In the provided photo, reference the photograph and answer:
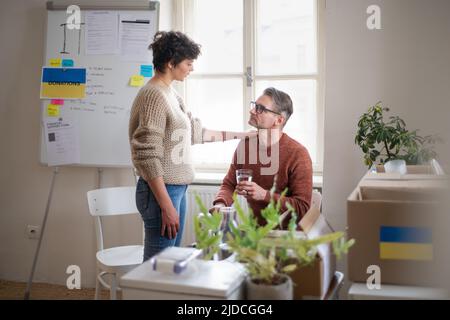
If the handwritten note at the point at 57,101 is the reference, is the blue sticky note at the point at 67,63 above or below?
above

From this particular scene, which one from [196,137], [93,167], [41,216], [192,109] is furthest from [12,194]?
[196,137]

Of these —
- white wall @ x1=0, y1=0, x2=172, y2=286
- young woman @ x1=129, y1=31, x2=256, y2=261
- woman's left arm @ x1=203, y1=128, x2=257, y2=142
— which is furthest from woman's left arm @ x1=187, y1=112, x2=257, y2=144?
white wall @ x1=0, y1=0, x2=172, y2=286

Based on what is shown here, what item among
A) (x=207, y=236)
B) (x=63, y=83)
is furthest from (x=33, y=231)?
(x=207, y=236)

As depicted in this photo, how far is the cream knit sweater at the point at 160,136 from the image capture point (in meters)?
2.12

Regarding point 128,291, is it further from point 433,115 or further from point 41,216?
point 41,216

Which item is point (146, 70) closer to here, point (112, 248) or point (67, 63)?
point (67, 63)

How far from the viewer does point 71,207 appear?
3479mm

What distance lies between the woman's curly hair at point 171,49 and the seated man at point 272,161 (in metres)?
0.39

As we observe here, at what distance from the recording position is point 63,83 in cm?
323

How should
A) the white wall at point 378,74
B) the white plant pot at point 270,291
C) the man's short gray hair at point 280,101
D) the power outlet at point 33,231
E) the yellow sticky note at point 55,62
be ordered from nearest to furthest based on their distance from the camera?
the white plant pot at point 270,291
the man's short gray hair at point 280,101
the white wall at point 378,74
the yellow sticky note at point 55,62
the power outlet at point 33,231

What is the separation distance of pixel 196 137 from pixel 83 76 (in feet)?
3.23

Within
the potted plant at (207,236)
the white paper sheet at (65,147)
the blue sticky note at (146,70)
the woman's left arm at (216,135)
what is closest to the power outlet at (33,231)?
the white paper sheet at (65,147)

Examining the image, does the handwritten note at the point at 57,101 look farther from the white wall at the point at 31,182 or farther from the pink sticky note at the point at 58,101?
the white wall at the point at 31,182

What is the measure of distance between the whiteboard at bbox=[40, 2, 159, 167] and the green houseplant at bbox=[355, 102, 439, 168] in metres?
1.30
